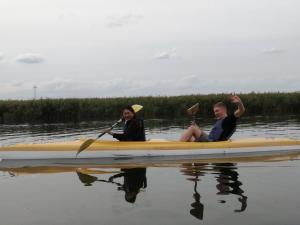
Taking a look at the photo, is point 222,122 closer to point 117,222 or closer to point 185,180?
point 185,180

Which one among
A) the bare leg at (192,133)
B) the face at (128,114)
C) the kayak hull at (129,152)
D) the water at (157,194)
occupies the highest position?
the face at (128,114)

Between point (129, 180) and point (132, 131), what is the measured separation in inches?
98.1

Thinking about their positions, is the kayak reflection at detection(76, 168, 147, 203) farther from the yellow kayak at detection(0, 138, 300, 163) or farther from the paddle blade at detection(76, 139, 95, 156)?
the paddle blade at detection(76, 139, 95, 156)

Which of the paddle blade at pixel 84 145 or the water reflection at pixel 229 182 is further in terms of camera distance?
the paddle blade at pixel 84 145

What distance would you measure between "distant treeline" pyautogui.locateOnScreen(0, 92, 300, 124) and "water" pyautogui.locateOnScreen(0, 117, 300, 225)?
1870cm

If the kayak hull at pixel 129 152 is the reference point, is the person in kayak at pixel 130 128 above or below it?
above

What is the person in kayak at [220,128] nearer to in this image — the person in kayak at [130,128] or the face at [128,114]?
the person in kayak at [130,128]

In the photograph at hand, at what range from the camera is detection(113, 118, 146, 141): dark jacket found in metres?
11.2

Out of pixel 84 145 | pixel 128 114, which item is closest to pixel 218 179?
pixel 128 114

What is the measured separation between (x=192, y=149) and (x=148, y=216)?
488cm

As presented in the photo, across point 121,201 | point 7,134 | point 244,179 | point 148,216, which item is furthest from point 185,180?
point 7,134

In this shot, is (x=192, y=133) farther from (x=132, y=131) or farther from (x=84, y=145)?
(x=84, y=145)

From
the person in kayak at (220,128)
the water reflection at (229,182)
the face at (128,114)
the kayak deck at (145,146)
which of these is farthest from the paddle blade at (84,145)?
the water reflection at (229,182)

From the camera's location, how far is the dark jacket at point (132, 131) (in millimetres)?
11188
